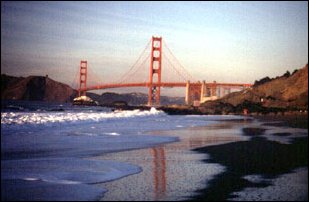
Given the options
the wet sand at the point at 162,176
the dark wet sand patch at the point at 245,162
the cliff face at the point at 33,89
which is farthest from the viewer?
the cliff face at the point at 33,89

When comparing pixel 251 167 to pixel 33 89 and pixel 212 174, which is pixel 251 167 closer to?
pixel 212 174

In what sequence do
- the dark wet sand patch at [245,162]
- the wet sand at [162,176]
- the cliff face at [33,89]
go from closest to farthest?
1. the wet sand at [162,176]
2. the dark wet sand patch at [245,162]
3. the cliff face at [33,89]

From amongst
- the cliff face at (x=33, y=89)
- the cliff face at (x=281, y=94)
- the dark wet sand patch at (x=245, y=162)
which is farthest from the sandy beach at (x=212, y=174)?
the cliff face at (x=33, y=89)

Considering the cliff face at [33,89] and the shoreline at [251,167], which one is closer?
the shoreline at [251,167]

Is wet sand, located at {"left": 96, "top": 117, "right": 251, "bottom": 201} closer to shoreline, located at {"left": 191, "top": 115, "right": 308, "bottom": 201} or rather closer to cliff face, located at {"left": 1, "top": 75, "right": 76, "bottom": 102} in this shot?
shoreline, located at {"left": 191, "top": 115, "right": 308, "bottom": 201}

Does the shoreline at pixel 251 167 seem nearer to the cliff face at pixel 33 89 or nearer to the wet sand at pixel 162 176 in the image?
the wet sand at pixel 162 176

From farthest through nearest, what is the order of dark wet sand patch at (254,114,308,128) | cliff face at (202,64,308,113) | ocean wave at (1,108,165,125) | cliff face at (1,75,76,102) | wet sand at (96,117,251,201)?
cliff face at (1,75,76,102) < cliff face at (202,64,308,113) < dark wet sand patch at (254,114,308,128) < ocean wave at (1,108,165,125) < wet sand at (96,117,251,201)

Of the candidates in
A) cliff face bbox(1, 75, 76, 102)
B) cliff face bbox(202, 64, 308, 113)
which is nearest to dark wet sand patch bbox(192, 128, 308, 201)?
cliff face bbox(202, 64, 308, 113)
